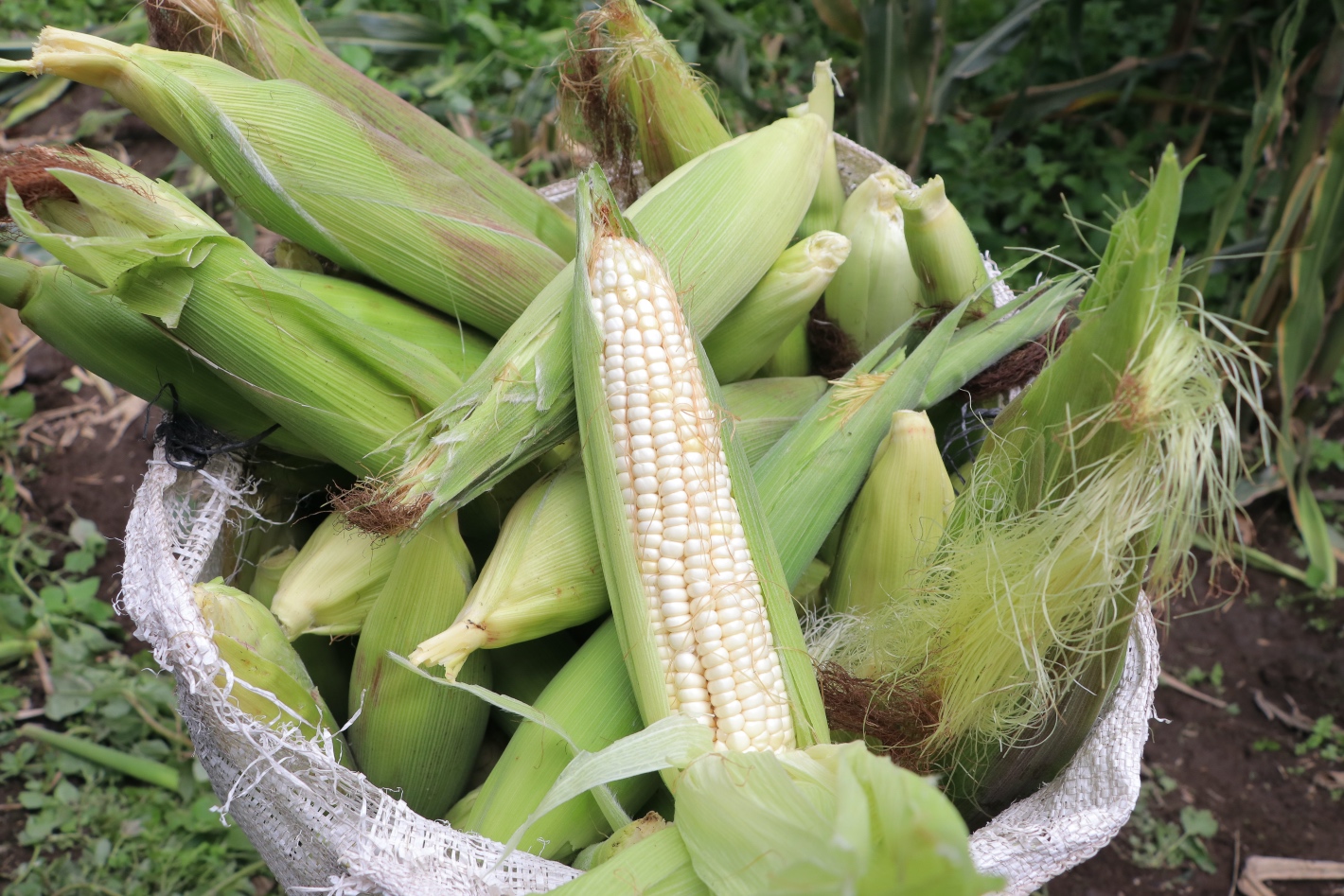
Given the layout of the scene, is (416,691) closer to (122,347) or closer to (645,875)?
(645,875)

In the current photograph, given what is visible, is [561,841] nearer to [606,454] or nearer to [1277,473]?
[606,454]

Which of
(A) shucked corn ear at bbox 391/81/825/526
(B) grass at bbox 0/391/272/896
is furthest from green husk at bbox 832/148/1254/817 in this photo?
(B) grass at bbox 0/391/272/896

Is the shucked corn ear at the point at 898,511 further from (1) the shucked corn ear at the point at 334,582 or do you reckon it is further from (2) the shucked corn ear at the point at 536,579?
(1) the shucked corn ear at the point at 334,582

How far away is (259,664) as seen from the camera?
38.8 inches

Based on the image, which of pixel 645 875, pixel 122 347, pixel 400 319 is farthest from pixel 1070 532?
pixel 122 347

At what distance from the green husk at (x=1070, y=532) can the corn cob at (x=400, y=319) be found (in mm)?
587

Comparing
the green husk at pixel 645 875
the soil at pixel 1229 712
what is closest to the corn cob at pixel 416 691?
the green husk at pixel 645 875

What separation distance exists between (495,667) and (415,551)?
234 mm

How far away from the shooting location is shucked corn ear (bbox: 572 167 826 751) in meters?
0.93

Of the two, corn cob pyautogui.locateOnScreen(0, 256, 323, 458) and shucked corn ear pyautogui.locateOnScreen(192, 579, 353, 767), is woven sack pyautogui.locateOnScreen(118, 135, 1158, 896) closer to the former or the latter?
shucked corn ear pyautogui.locateOnScreen(192, 579, 353, 767)

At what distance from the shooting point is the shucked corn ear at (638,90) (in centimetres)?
132

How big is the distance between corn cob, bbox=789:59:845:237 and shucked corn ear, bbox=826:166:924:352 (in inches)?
2.4

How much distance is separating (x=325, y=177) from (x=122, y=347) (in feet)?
1.03

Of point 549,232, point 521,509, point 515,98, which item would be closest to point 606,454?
point 521,509
